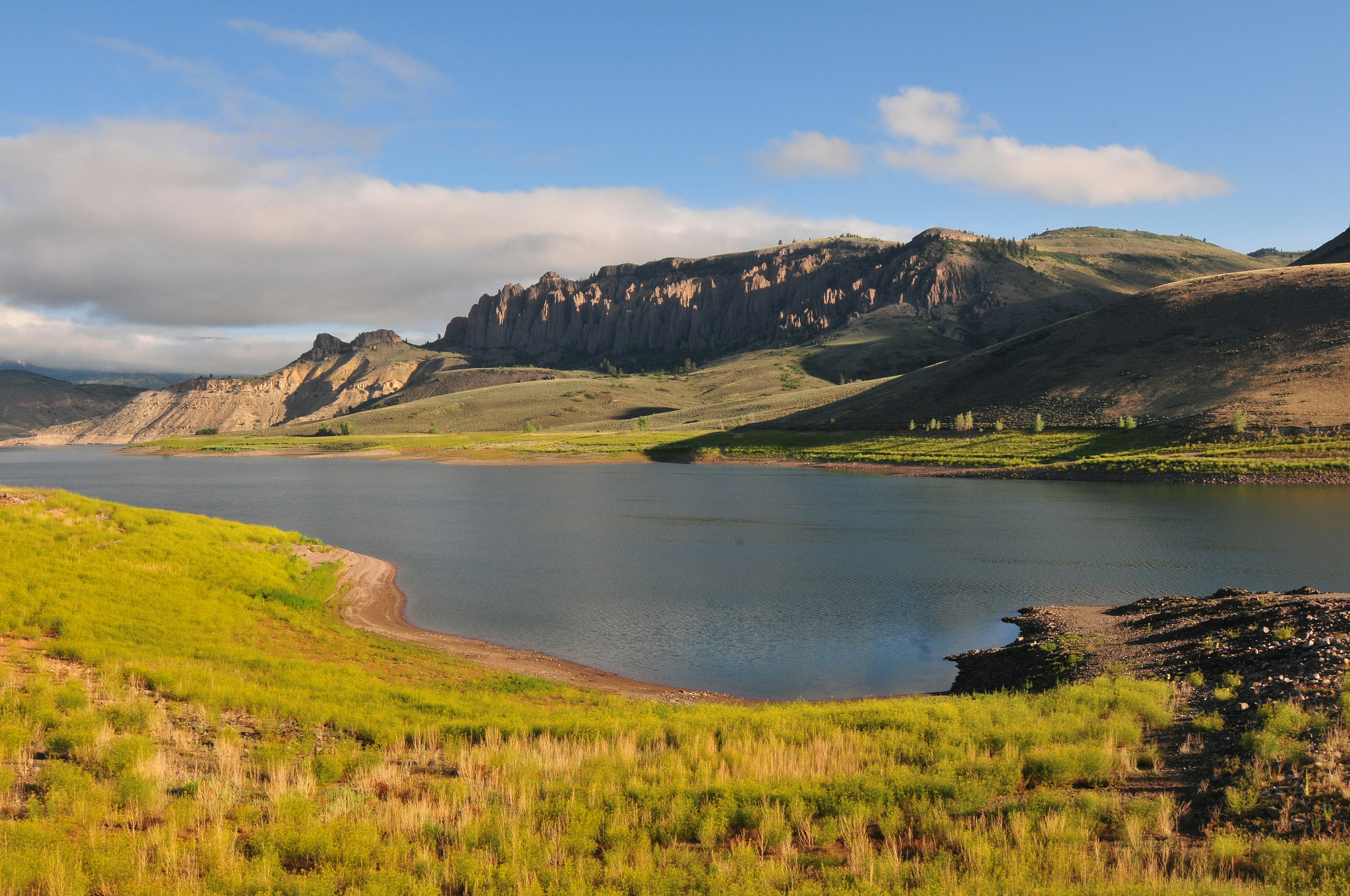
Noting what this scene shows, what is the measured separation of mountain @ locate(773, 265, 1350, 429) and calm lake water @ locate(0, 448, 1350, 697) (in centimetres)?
2927

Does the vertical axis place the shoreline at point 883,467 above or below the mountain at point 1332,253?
below

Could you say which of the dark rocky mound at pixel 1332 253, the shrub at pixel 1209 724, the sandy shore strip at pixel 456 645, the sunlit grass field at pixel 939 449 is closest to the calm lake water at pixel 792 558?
the sandy shore strip at pixel 456 645

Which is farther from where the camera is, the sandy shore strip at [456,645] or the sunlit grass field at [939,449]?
the sunlit grass field at [939,449]

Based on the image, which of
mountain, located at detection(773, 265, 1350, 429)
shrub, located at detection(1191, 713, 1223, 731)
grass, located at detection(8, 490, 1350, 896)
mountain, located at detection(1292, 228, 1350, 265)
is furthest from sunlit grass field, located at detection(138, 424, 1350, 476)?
mountain, located at detection(1292, 228, 1350, 265)

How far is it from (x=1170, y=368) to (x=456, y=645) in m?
118

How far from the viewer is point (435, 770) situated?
40.8ft

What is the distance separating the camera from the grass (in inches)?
334

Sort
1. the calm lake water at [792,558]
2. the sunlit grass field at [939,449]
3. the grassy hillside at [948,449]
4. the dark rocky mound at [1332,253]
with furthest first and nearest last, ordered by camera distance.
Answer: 1. the dark rocky mound at [1332,253]
2. the sunlit grass field at [939,449]
3. the grassy hillside at [948,449]
4. the calm lake water at [792,558]

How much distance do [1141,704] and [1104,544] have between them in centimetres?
3357

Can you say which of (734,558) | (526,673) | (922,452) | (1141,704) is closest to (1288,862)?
(1141,704)

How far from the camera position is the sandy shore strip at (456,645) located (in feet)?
70.2

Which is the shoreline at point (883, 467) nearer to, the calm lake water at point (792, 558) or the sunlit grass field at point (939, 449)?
the sunlit grass field at point (939, 449)

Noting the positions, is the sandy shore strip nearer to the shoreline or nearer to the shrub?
the shrub

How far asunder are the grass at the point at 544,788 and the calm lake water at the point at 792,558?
298 inches
